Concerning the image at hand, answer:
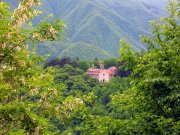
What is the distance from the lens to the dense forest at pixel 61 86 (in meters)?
9.34

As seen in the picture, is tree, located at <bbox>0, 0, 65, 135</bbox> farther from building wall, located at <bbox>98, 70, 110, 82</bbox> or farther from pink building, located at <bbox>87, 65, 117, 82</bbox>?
building wall, located at <bbox>98, 70, 110, 82</bbox>

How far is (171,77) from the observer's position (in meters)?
12.0

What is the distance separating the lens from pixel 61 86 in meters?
10.2

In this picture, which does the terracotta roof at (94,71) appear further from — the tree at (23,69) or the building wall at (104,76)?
the tree at (23,69)

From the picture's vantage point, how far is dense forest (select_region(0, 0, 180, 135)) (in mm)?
9344

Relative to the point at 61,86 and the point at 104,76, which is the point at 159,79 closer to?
the point at 61,86

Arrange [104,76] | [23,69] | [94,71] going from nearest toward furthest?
[23,69] → [94,71] → [104,76]

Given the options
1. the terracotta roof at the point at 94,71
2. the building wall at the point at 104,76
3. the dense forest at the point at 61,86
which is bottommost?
the dense forest at the point at 61,86

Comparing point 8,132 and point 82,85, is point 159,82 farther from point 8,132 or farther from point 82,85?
point 82,85

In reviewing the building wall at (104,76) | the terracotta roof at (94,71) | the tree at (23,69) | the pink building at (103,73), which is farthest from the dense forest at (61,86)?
the building wall at (104,76)

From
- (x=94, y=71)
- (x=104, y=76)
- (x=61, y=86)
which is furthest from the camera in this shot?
(x=104, y=76)

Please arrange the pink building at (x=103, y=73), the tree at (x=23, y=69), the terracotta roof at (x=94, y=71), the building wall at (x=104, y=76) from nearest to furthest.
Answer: the tree at (x=23, y=69)
the terracotta roof at (x=94, y=71)
the pink building at (x=103, y=73)
the building wall at (x=104, y=76)

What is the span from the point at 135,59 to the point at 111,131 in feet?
9.52

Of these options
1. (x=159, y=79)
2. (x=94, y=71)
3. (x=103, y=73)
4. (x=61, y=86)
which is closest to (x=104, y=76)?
(x=103, y=73)
